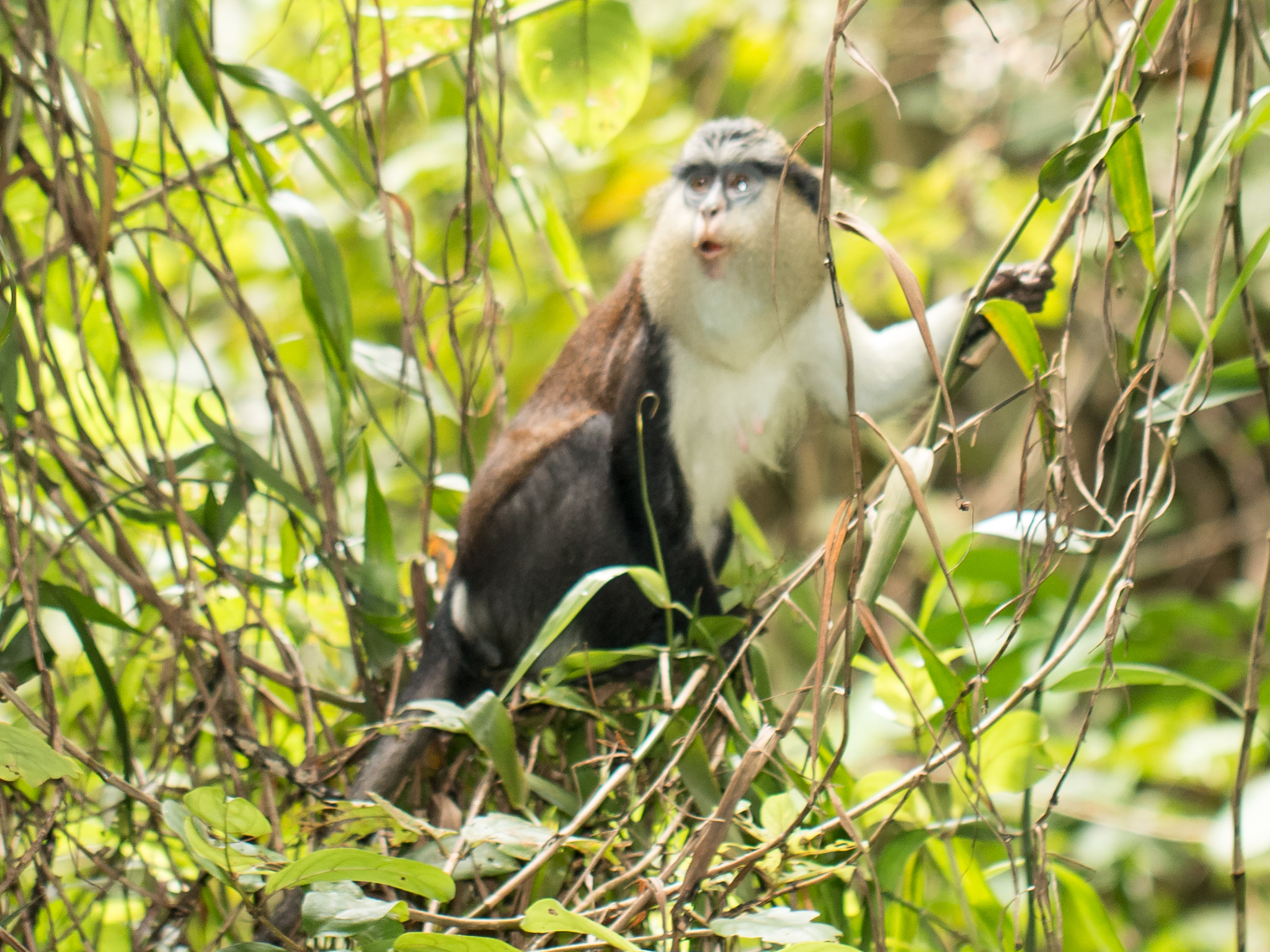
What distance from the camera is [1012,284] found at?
1.78 metres

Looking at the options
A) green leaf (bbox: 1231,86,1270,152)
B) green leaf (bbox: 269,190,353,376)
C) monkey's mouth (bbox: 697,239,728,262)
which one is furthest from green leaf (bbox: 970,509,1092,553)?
green leaf (bbox: 269,190,353,376)

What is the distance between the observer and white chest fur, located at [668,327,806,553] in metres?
2.20

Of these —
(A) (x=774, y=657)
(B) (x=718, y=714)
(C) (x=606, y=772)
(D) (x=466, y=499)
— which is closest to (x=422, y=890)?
(C) (x=606, y=772)

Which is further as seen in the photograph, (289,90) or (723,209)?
(723,209)

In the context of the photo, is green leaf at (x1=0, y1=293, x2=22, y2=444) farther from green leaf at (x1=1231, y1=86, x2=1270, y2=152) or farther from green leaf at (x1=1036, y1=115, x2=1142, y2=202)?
green leaf at (x1=1231, y1=86, x2=1270, y2=152)

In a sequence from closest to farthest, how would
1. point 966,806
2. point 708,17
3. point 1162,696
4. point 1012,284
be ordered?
1. point 966,806
2. point 1012,284
3. point 1162,696
4. point 708,17

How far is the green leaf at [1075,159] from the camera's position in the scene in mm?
1131

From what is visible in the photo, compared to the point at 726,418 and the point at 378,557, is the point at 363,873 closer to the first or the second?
the point at 378,557

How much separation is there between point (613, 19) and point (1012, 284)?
2.69 ft

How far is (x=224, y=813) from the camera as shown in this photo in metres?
1.08

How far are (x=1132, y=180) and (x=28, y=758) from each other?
1.38 metres

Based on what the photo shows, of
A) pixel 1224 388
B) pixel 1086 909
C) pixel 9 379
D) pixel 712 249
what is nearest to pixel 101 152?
pixel 9 379

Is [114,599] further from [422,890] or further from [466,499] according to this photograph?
[422,890]

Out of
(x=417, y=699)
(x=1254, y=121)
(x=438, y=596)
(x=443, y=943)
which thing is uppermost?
(x=1254, y=121)
